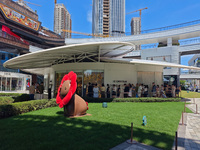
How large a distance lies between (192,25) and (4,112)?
38.9 meters

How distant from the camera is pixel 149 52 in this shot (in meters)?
36.6

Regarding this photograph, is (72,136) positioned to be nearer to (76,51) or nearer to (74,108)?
(74,108)

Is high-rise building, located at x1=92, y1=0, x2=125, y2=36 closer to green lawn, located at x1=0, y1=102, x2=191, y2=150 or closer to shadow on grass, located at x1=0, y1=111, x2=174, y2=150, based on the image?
green lawn, located at x1=0, y1=102, x2=191, y2=150

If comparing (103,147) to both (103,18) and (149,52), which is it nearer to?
(149,52)

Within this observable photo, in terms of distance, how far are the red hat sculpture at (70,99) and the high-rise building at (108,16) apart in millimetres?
114441

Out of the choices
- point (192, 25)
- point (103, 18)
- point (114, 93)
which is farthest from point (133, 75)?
point (103, 18)

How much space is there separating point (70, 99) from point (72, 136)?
9.12 ft

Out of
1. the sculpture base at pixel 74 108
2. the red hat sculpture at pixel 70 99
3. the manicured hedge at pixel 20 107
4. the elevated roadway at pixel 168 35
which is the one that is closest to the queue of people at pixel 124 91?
the manicured hedge at pixel 20 107

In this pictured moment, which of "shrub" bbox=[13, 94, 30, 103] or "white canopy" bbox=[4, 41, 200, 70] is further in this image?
"shrub" bbox=[13, 94, 30, 103]

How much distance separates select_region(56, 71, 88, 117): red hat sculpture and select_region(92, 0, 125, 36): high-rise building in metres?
114

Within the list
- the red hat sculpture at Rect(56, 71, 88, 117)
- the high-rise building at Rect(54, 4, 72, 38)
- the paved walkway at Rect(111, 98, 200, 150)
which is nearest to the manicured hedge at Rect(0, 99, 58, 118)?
the red hat sculpture at Rect(56, 71, 88, 117)

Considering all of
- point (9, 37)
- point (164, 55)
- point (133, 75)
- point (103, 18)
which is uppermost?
point (103, 18)

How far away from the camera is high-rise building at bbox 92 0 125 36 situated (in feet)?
398

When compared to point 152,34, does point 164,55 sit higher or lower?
lower
